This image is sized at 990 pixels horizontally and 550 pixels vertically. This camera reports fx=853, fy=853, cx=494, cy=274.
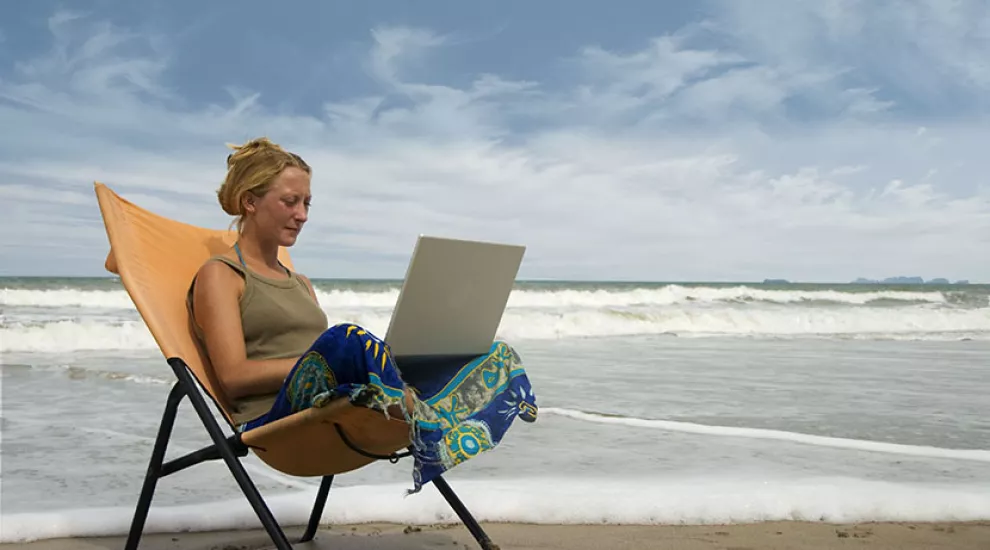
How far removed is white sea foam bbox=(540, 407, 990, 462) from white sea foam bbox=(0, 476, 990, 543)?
873 mm

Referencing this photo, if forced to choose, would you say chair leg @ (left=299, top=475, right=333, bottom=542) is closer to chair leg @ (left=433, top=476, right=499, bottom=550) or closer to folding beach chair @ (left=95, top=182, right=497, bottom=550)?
folding beach chair @ (left=95, top=182, right=497, bottom=550)

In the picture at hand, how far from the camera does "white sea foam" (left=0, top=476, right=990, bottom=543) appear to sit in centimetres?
305

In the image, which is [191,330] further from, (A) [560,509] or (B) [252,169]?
(A) [560,509]

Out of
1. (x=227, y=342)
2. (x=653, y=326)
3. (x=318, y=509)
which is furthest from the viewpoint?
(x=653, y=326)

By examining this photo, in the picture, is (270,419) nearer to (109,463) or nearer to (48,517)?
(48,517)

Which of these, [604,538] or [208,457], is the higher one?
[208,457]

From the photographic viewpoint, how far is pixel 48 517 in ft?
9.89

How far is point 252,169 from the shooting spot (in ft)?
7.88

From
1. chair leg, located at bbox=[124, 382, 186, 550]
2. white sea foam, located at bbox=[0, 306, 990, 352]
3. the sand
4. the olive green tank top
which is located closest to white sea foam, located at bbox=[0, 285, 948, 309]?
white sea foam, located at bbox=[0, 306, 990, 352]

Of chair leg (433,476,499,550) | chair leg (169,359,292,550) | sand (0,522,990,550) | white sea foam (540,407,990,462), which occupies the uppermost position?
chair leg (169,359,292,550)

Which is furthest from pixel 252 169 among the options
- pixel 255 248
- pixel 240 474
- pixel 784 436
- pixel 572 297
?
pixel 572 297

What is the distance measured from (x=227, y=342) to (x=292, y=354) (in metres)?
0.22

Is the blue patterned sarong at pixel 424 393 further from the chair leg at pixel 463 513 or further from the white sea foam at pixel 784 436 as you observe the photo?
the white sea foam at pixel 784 436

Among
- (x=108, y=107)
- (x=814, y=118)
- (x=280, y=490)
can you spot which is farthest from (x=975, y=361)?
(x=108, y=107)
